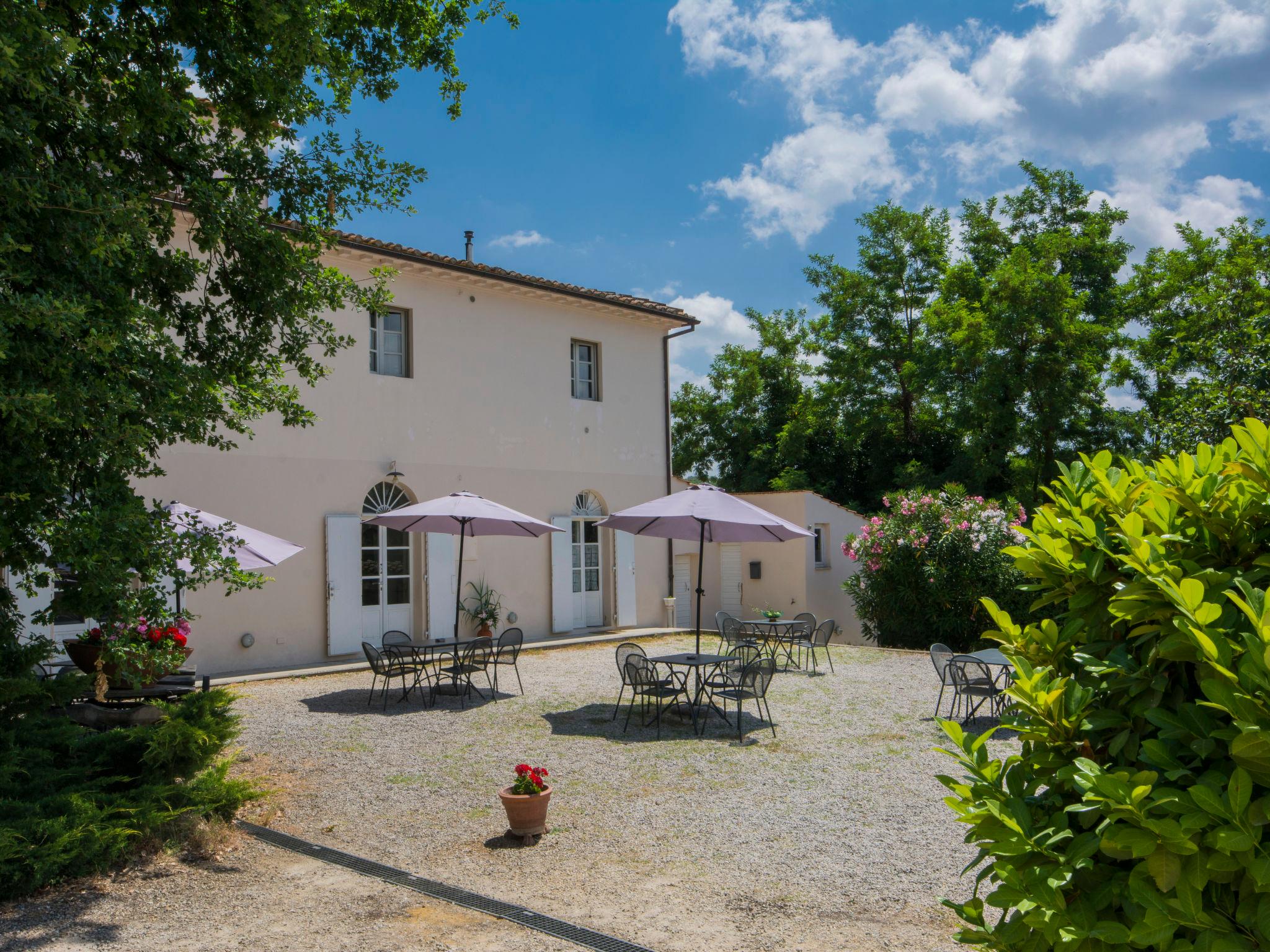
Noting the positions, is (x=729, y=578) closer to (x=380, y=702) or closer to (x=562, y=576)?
(x=562, y=576)

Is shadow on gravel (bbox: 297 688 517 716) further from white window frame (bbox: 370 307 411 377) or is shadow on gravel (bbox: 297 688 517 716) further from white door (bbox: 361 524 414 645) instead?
white window frame (bbox: 370 307 411 377)

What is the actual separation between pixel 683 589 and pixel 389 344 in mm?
8157

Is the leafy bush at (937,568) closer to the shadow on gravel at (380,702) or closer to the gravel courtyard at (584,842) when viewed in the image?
the gravel courtyard at (584,842)

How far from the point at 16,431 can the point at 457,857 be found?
3212 millimetres

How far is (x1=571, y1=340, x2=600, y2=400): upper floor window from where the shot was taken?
16.9m

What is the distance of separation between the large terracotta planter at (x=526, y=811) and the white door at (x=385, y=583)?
28.6ft

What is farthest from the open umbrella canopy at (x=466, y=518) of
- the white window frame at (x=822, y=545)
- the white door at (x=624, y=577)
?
the white window frame at (x=822, y=545)

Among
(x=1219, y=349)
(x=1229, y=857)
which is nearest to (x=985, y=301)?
(x=1219, y=349)

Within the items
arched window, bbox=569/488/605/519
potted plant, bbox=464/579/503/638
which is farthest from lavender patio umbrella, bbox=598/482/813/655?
arched window, bbox=569/488/605/519

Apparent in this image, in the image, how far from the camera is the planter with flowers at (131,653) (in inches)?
199

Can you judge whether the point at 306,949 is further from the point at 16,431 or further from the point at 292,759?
the point at 292,759

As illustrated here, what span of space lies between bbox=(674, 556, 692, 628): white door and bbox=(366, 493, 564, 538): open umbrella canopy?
26.1 feet

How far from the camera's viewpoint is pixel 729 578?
2034cm

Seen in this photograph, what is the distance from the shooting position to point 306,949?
383 cm
